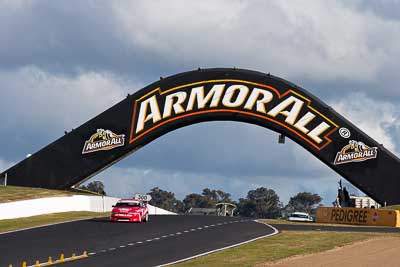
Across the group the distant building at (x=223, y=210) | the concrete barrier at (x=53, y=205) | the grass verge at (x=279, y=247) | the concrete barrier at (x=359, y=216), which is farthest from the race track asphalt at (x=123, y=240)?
the distant building at (x=223, y=210)

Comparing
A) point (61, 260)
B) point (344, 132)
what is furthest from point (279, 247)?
point (344, 132)

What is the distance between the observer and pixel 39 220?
46.4 m

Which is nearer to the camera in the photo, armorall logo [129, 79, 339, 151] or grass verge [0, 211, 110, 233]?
grass verge [0, 211, 110, 233]

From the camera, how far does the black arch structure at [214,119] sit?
199 ft

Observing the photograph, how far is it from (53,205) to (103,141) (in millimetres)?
12482

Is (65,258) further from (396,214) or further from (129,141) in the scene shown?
(129,141)

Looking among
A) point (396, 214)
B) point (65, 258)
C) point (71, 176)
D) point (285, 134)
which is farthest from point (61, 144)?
point (65, 258)

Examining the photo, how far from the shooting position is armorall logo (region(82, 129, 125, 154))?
64562mm

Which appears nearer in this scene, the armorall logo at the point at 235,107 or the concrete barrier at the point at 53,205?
the concrete barrier at the point at 53,205

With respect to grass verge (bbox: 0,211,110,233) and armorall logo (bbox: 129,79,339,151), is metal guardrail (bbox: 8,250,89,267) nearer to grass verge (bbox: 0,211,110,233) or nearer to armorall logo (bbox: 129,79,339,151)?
grass verge (bbox: 0,211,110,233)

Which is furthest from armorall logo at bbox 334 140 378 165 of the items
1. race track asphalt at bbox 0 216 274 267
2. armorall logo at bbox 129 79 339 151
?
race track asphalt at bbox 0 216 274 267

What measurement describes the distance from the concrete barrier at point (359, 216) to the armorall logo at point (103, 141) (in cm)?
1816

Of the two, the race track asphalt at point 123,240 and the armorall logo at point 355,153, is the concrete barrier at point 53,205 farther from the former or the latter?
the armorall logo at point 355,153

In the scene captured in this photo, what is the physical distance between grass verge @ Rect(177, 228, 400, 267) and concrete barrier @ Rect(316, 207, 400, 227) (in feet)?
32.9
